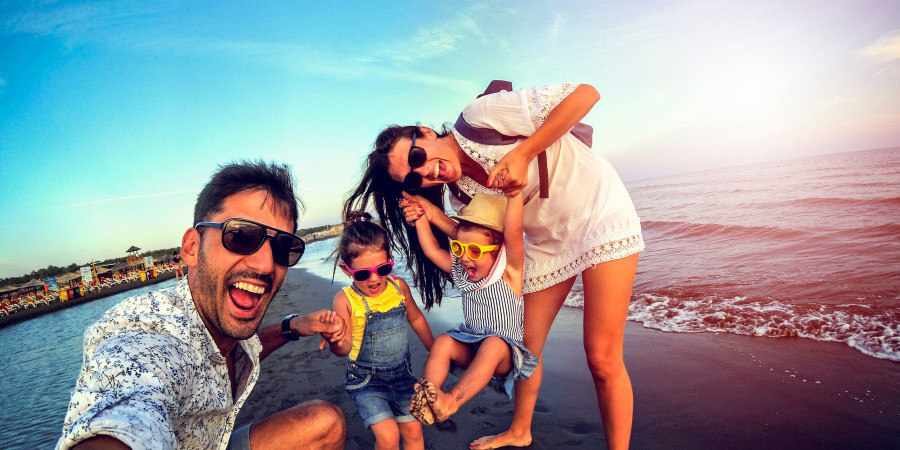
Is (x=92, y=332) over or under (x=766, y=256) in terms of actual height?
over

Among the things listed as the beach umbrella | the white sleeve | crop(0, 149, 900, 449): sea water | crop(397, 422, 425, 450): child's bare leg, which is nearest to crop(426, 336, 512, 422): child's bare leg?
crop(397, 422, 425, 450): child's bare leg

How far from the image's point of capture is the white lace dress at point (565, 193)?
2.28 metres

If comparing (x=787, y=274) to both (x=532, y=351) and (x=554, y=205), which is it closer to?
(x=532, y=351)

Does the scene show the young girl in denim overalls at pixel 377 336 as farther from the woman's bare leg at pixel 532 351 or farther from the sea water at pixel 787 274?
the sea water at pixel 787 274

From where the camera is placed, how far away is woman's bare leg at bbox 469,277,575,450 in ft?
9.27

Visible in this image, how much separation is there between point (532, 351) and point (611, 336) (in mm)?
670

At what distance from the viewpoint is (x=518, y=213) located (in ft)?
8.16

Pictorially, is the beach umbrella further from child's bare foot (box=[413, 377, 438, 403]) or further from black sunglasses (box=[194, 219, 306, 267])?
child's bare foot (box=[413, 377, 438, 403])

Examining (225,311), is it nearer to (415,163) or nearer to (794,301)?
(415,163)

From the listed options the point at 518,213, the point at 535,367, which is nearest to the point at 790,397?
the point at 535,367

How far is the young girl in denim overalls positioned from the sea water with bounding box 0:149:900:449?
2.77 ft

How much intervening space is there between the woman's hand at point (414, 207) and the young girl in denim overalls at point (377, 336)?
0.85ft

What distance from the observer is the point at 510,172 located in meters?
2.16

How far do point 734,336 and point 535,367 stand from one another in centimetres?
306
